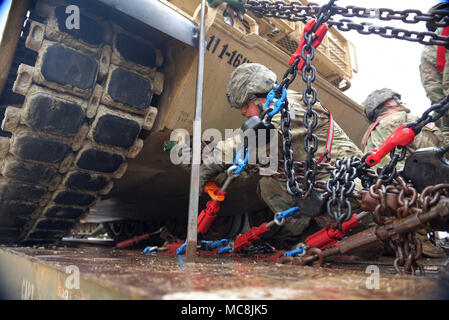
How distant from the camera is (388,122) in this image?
2.94 metres

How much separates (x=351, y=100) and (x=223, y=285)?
11.6 ft

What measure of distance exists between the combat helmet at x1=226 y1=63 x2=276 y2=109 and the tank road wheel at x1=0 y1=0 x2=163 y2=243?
55 cm

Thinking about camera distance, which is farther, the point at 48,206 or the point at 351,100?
the point at 351,100

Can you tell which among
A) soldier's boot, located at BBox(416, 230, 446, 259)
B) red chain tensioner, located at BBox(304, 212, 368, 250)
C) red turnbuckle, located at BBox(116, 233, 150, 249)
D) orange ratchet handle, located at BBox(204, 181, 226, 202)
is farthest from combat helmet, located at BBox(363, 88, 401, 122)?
red turnbuckle, located at BBox(116, 233, 150, 249)

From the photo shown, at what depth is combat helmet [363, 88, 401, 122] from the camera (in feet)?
10.3

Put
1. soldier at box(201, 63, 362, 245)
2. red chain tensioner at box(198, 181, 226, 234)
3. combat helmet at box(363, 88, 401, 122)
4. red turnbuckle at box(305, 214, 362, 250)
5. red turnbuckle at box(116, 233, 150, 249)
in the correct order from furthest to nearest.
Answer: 1. red turnbuckle at box(116, 233, 150, 249)
2. combat helmet at box(363, 88, 401, 122)
3. soldier at box(201, 63, 362, 245)
4. red chain tensioner at box(198, 181, 226, 234)
5. red turnbuckle at box(305, 214, 362, 250)

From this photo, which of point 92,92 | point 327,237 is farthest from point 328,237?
point 92,92

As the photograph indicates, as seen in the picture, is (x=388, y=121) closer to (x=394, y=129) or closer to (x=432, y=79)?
(x=394, y=129)

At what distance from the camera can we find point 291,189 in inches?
59.9

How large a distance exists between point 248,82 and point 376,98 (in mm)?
1581

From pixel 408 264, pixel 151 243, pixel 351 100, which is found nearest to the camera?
pixel 408 264

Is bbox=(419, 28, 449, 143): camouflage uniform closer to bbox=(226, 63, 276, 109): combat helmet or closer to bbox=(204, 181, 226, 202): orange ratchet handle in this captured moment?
bbox=(226, 63, 276, 109): combat helmet
